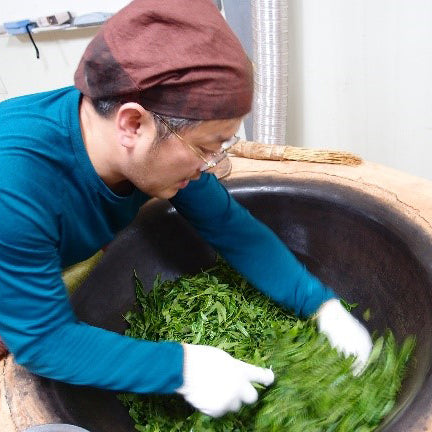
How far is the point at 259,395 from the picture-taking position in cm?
105

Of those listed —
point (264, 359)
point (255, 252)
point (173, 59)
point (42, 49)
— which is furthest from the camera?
point (42, 49)

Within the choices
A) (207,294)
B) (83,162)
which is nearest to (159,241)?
(207,294)

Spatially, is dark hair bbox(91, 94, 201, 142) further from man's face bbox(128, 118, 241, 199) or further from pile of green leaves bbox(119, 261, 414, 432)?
pile of green leaves bbox(119, 261, 414, 432)

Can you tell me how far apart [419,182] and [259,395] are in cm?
68

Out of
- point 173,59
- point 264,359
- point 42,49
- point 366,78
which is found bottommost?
point 264,359

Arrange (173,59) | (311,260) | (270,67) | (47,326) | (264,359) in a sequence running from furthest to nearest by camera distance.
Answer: (270,67), (311,260), (264,359), (47,326), (173,59)

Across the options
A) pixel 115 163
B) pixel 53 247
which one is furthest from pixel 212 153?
pixel 53 247

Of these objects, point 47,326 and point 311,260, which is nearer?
point 47,326

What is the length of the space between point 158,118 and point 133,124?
0.18 ft

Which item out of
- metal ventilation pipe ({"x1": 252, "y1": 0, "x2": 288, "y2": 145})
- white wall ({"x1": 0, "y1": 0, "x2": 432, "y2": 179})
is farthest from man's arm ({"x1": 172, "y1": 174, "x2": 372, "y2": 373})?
white wall ({"x1": 0, "y1": 0, "x2": 432, "y2": 179})

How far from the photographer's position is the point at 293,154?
A: 138cm

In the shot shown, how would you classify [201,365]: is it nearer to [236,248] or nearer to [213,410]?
[213,410]

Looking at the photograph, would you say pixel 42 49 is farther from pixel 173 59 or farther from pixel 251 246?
pixel 173 59

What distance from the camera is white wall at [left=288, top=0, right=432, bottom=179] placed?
5.33 feet
